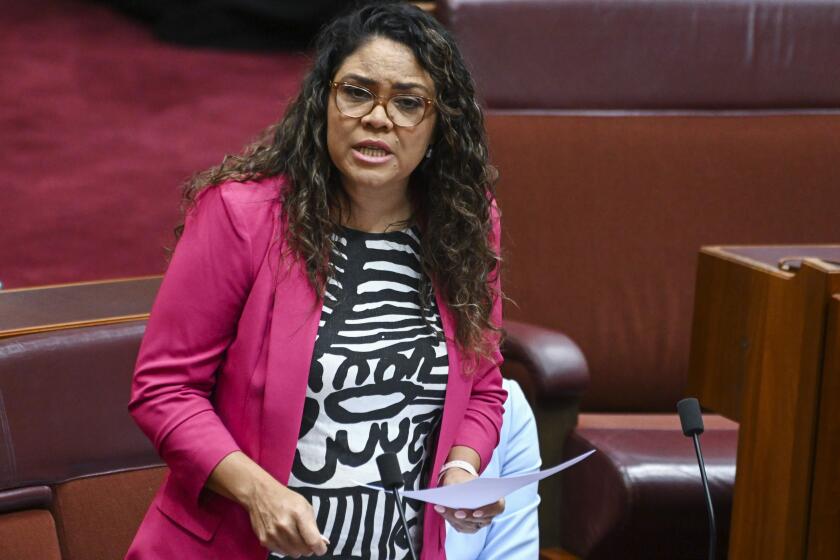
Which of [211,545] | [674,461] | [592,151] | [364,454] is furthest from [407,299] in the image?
[592,151]

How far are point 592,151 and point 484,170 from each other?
737 millimetres

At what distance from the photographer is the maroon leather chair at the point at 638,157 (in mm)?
1723

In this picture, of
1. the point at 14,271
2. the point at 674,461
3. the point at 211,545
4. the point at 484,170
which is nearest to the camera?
the point at 211,545

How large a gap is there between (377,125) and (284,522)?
293 millimetres

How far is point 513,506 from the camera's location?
123cm

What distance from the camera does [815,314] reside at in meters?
0.99

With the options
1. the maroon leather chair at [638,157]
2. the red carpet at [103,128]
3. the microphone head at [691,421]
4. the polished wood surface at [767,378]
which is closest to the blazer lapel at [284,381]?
the microphone head at [691,421]

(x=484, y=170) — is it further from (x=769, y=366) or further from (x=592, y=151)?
(x=592, y=151)

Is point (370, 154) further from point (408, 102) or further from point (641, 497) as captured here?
point (641, 497)

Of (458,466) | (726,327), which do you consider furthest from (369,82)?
(726,327)

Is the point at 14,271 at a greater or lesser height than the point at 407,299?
lesser

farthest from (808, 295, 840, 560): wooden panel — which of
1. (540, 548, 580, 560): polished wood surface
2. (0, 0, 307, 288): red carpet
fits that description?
(0, 0, 307, 288): red carpet

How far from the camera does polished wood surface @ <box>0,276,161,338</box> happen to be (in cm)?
114

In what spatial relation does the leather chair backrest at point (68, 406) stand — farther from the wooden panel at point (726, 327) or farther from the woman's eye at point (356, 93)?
the wooden panel at point (726, 327)
